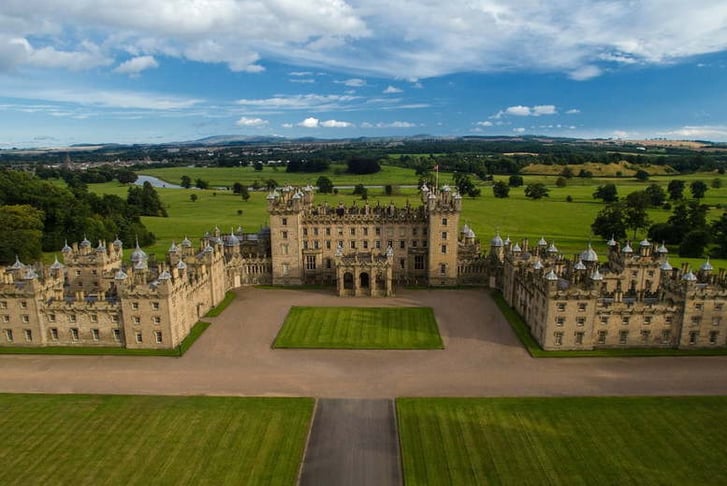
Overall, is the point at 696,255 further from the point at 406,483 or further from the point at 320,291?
the point at 406,483

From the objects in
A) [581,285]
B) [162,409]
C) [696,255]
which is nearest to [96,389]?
[162,409]

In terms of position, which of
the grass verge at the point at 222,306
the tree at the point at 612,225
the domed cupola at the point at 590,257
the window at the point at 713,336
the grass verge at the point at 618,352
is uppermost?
the domed cupola at the point at 590,257

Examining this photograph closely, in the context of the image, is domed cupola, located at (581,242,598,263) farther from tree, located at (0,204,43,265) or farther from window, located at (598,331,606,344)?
tree, located at (0,204,43,265)

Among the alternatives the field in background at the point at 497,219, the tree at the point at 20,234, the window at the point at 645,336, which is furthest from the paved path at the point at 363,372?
the field in background at the point at 497,219

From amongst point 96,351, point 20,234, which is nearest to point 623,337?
point 96,351

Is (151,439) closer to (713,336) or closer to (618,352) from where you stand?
(618,352)

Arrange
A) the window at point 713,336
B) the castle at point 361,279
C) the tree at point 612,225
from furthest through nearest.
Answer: the tree at point 612,225
the window at point 713,336
the castle at point 361,279

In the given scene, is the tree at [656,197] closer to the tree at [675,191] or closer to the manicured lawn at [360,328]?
the tree at [675,191]
